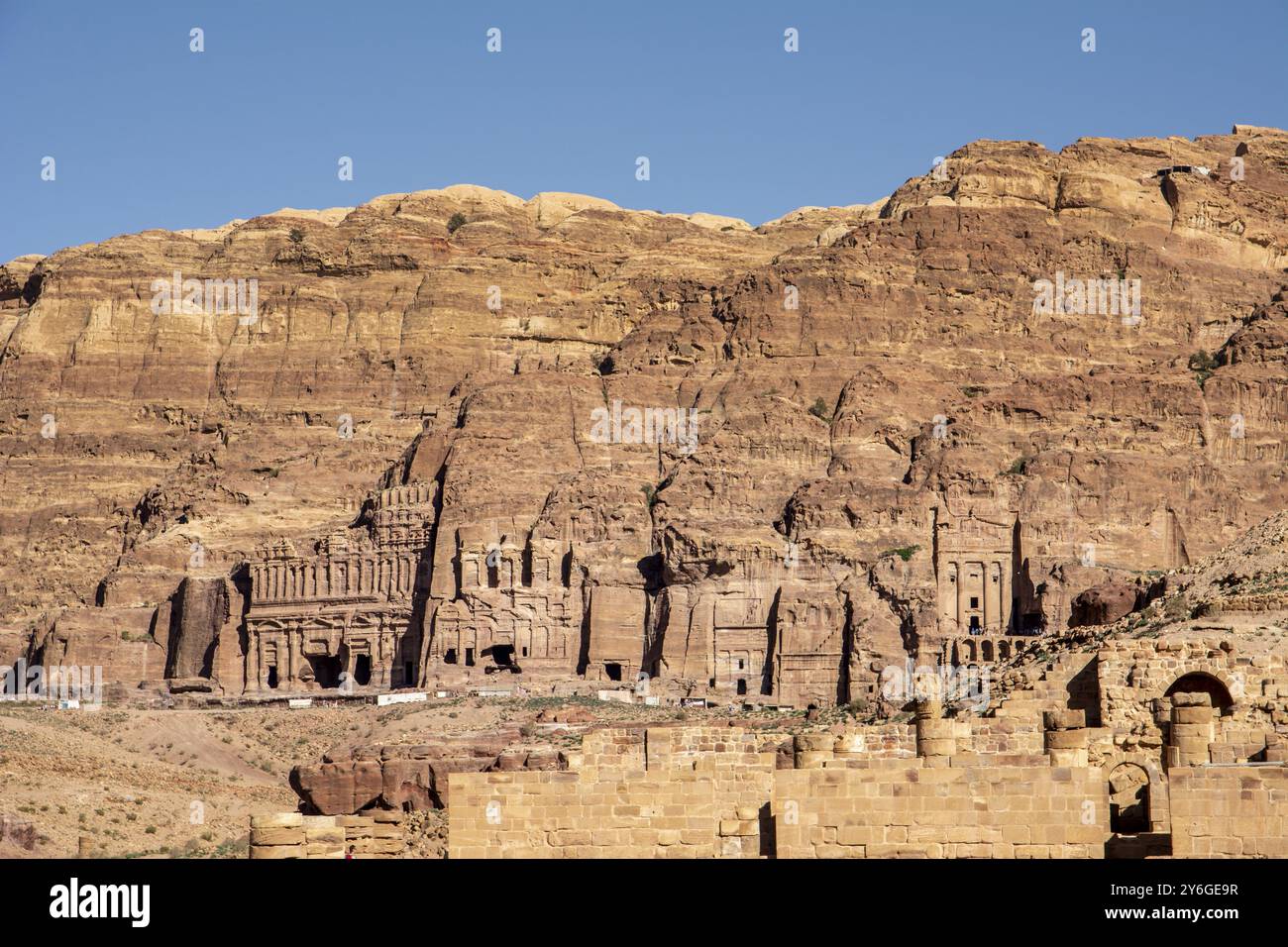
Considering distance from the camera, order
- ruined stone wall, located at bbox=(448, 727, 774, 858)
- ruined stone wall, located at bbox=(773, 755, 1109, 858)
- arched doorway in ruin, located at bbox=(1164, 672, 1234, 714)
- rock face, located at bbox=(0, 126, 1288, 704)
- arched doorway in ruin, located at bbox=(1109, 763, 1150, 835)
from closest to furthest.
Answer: ruined stone wall, located at bbox=(773, 755, 1109, 858) → arched doorway in ruin, located at bbox=(1109, 763, 1150, 835) → ruined stone wall, located at bbox=(448, 727, 774, 858) → arched doorway in ruin, located at bbox=(1164, 672, 1234, 714) → rock face, located at bbox=(0, 126, 1288, 704)

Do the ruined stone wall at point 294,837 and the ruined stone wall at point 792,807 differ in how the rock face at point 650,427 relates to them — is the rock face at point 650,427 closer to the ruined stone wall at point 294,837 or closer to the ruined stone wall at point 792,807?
the ruined stone wall at point 294,837

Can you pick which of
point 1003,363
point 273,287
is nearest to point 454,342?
point 273,287

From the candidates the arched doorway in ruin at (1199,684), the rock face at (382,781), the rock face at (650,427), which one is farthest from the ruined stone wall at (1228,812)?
the rock face at (650,427)

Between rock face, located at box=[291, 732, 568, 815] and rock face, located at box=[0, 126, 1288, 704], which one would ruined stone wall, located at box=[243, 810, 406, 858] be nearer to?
rock face, located at box=[291, 732, 568, 815]

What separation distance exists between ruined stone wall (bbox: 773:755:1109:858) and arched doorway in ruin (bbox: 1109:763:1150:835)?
72 centimetres

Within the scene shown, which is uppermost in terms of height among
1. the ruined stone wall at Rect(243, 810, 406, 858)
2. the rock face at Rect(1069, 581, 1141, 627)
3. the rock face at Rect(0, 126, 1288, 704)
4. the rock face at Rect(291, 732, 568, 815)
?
the rock face at Rect(0, 126, 1288, 704)

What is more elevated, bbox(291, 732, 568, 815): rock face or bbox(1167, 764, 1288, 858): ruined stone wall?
bbox(1167, 764, 1288, 858): ruined stone wall

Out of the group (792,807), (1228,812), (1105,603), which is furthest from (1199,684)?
(1105,603)

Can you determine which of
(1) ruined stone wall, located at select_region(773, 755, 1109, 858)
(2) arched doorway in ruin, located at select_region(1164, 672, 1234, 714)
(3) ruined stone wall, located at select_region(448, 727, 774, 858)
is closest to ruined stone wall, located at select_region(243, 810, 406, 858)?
(3) ruined stone wall, located at select_region(448, 727, 774, 858)

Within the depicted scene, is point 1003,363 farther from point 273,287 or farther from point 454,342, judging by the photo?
point 273,287

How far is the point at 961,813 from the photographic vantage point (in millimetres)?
20031

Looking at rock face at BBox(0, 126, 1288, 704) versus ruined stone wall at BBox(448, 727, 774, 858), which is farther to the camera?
rock face at BBox(0, 126, 1288, 704)

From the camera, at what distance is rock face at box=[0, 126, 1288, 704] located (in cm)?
10756

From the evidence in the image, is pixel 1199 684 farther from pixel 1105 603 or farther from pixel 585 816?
pixel 1105 603
